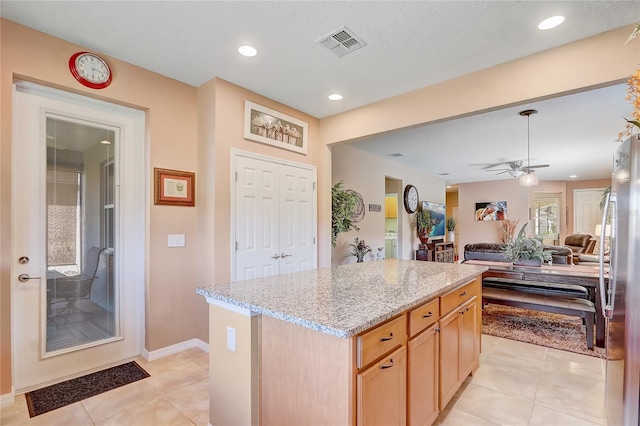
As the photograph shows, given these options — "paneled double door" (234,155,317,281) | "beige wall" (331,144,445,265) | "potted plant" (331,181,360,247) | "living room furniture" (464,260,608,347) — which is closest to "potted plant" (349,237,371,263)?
"beige wall" (331,144,445,265)

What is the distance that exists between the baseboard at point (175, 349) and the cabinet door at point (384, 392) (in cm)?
227

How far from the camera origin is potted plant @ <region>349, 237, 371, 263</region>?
5.57m

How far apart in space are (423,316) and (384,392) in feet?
1.61

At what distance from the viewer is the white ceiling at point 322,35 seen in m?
2.11

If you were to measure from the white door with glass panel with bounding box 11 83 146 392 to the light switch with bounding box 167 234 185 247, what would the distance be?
10.0 inches

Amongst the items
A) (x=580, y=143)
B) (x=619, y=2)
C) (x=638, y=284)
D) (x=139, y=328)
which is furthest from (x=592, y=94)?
(x=139, y=328)

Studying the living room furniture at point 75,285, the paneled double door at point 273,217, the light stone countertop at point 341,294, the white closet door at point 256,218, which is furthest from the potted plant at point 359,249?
Answer: the living room furniture at point 75,285

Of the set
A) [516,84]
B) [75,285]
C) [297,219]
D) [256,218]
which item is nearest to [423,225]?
[297,219]

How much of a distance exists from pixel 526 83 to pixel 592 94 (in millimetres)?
1390

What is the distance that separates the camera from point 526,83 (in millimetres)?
2686

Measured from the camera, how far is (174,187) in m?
3.16

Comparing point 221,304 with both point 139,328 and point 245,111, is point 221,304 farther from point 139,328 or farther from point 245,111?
point 245,111

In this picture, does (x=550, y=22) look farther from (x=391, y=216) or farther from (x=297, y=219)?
(x=391, y=216)

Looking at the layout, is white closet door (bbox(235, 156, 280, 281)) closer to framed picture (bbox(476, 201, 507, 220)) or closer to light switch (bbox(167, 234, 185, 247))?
light switch (bbox(167, 234, 185, 247))
